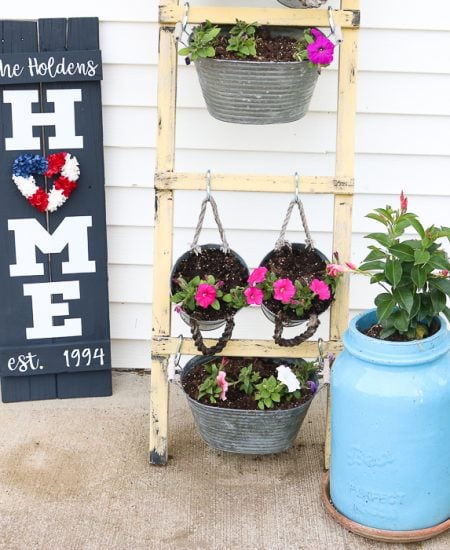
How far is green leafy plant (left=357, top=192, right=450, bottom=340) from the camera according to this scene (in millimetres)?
2744

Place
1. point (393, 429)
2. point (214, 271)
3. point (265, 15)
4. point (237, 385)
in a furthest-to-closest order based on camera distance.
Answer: point (237, 385), point (214, 271), point (265, 15), point (393, 429)

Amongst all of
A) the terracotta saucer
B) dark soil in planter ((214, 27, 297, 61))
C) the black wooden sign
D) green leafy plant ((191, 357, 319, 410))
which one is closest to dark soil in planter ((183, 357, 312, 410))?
green leafy plant ((191, 357, 319, 410))

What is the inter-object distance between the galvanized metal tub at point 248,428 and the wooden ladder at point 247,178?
0.21 metres

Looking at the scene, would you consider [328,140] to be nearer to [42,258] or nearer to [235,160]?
[235,160]

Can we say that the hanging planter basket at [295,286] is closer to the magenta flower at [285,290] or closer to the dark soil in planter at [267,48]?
the magenta flower at [285,290]

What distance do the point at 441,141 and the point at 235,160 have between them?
30.4 inches

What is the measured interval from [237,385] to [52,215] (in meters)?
0.98

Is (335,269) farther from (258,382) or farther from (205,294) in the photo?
(258,382)

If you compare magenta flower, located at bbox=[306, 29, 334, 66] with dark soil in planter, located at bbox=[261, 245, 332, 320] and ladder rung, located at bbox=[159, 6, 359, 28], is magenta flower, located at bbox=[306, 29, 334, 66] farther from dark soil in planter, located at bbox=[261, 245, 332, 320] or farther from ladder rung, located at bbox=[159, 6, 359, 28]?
dark soil in planter, located at bbox=[261, 245, 332, 320]

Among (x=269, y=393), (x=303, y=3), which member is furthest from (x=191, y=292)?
(x=303, y=3)

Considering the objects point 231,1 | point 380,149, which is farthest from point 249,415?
point 231,1

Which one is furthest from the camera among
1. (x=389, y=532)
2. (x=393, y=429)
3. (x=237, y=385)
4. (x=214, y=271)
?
(x=237, y=385)

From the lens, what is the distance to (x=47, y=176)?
347cm

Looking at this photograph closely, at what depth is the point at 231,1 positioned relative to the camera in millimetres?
3385
